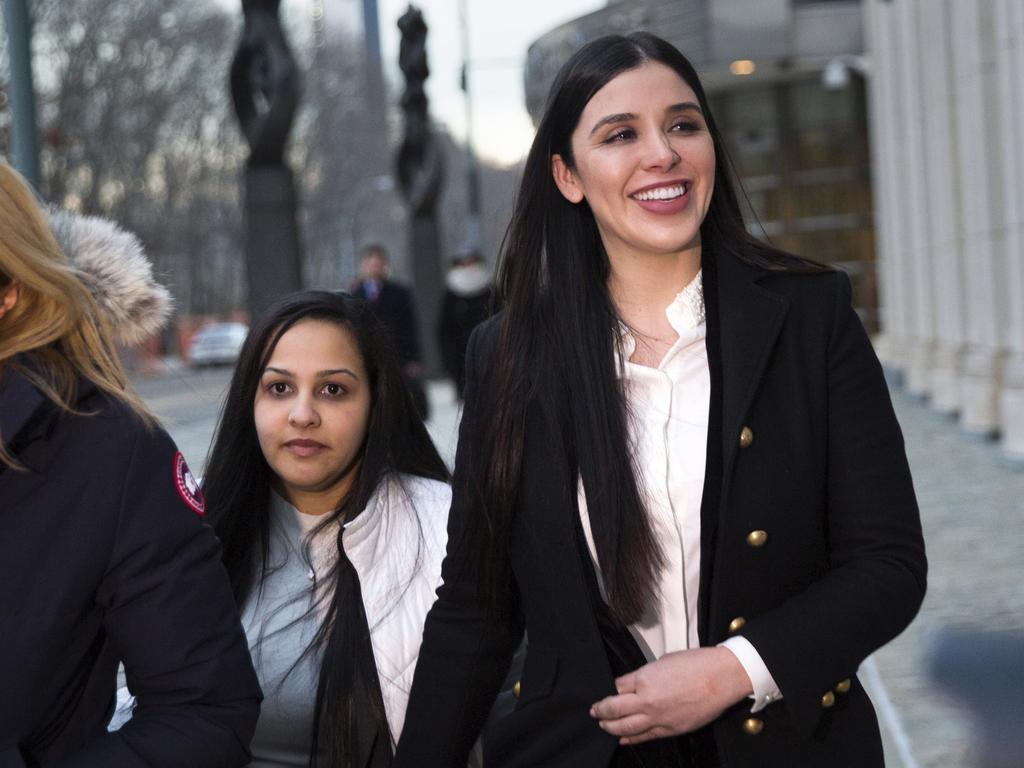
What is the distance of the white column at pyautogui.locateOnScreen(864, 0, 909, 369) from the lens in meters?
23.7

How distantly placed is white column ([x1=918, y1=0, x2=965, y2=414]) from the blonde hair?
1530 cm

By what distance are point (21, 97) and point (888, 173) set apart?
62.3 ft

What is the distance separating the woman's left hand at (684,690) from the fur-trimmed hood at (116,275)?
38.7 inches

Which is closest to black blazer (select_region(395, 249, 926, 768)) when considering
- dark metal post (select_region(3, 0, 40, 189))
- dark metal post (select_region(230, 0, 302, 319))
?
dark metal post (select_region(3, 0, 40, 189))

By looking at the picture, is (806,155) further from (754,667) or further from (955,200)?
(754,667)

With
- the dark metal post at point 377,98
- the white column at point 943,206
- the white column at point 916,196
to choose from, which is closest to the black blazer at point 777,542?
the white column at point 943,206

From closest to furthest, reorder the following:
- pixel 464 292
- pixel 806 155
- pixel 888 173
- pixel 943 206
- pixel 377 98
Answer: pixel 464 292, pixel 943 206, pixel 888 173, pixel 806 155, pixel 377 98

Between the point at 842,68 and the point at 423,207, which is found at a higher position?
the point at 842,68

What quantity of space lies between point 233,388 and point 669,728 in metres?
1.58

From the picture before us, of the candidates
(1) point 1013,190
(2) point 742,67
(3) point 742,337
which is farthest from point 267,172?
(2) point 742,67

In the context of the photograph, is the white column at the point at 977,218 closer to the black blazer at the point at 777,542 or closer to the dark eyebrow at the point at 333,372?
the dark eyebrow at the point at 333,372

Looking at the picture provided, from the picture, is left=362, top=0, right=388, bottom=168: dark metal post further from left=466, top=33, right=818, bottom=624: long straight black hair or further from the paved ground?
left=466, top=33, right=818, bottom=624: long straight black hair

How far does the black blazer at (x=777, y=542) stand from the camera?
2.54m

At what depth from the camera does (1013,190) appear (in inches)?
514
